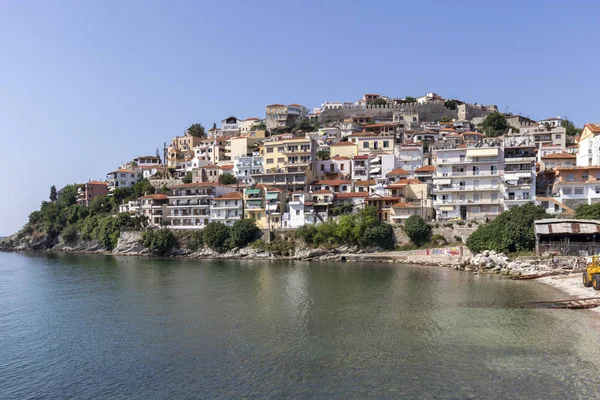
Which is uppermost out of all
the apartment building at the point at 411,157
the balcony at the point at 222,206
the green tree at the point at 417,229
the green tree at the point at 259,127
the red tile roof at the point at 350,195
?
→ the green tree at the point at 259,127

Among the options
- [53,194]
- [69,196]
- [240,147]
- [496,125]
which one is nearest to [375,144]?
[240,147]

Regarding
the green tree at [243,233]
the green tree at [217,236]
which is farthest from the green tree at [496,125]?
the green tree at [217,236]

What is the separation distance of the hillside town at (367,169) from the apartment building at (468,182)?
0.11m

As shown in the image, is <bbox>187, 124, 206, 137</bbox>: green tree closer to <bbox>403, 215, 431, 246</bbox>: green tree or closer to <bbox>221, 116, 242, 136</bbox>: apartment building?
<bbox>221, 116, 242, 136</bbox>: apartment building

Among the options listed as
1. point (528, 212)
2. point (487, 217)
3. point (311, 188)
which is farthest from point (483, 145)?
point (311, 188)

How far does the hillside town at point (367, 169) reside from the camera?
4919cm

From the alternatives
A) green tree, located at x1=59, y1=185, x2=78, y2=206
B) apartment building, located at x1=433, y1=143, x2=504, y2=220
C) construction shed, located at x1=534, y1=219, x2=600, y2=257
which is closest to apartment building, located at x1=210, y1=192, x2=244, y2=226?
apartment building, located at x1=433, y1=143, x2=504, y2=220

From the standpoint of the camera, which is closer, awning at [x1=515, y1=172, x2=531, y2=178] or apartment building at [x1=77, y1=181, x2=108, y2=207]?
awning at [x1=515, y1=172, x2=531, y2=178]

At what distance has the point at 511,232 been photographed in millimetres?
40094

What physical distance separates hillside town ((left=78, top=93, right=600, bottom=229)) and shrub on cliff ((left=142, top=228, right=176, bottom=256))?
3681 millimetres

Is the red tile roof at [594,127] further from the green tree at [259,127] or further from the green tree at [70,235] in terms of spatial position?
the green tree at [70,235]

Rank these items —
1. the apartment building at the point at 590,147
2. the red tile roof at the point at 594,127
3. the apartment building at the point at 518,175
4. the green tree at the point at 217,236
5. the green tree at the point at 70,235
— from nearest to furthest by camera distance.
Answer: the apartment building at the point at 518,175
the apartment building at the point at 590,147
the red tile roof at the point at 594,127
the green tree at the point at 217,236
the green tree at the point at 70,235

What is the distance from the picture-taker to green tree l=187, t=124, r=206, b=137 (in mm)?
102688

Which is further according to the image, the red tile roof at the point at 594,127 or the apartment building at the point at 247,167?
the apartment building at the point at 247,167
